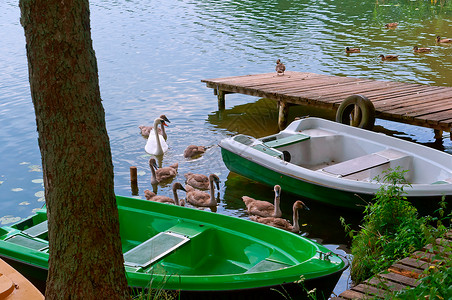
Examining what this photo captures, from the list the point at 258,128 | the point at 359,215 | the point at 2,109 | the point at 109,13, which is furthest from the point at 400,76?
the point at 109,13

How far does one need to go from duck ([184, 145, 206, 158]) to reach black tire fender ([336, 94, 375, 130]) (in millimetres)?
3089

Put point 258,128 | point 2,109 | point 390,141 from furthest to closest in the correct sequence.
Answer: point 2,109, point 258,128, point 390,141

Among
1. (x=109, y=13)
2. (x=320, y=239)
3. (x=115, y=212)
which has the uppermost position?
(x=109, y=13)

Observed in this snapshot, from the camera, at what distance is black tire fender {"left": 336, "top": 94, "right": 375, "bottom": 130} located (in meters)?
12.0

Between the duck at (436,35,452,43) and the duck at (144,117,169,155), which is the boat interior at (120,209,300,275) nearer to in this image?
the duck at (144,117,169,155)

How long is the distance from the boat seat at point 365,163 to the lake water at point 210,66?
2.55ft

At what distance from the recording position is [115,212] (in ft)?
13.9

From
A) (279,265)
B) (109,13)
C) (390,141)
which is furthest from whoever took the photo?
(109,13)

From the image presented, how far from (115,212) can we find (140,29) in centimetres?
2603

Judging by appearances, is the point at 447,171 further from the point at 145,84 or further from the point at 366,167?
the point at 145,84

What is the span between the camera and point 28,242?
7098mm

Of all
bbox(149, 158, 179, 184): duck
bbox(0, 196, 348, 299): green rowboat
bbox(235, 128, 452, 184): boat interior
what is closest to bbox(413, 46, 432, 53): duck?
bbox(235, 128, 452, 184): boat interior

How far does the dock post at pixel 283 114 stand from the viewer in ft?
46.7

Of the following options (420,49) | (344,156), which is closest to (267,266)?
(344,156)
